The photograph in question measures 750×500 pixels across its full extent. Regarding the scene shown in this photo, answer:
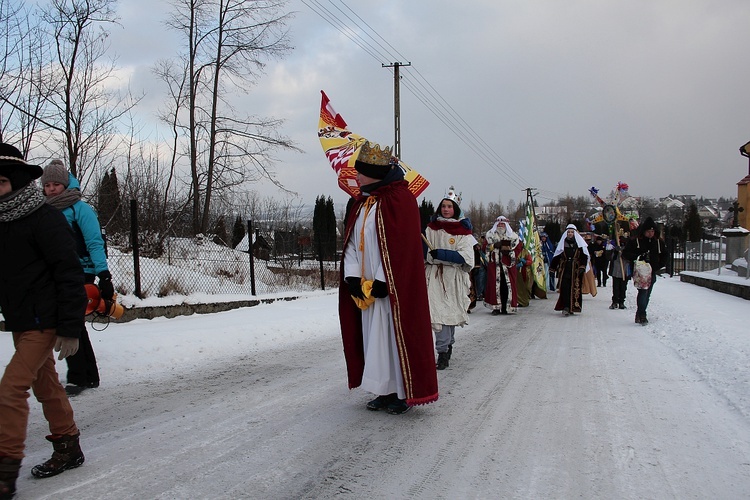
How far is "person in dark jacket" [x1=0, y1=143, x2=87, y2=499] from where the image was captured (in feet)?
10.2

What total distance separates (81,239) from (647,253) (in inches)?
373

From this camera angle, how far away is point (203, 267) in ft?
43.6

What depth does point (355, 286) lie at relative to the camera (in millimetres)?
4535

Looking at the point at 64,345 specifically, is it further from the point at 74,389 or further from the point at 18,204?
the point at 74,389

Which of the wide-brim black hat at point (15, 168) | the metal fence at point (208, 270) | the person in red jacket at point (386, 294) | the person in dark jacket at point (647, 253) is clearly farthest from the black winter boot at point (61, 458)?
the person in dark jacket at point (647, 253)

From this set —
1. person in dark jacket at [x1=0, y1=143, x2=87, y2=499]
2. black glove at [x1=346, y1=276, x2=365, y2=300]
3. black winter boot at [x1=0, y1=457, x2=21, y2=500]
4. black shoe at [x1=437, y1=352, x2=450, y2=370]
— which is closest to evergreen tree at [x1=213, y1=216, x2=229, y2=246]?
black shoe at [x1=437, y1=352, x2=450, y2=370]

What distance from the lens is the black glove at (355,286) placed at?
4504 millimetres

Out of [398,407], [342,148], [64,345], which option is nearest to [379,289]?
[398,407]

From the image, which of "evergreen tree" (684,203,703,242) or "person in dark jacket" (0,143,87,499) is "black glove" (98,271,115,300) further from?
"evergreen tree" (684,203,703,242)

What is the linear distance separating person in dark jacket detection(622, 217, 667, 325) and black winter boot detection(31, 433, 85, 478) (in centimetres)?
945

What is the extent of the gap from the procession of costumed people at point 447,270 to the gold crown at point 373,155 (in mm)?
2030

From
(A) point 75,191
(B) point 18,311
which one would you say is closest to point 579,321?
(A) point 75,191

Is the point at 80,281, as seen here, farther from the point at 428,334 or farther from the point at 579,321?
the point at 579,321

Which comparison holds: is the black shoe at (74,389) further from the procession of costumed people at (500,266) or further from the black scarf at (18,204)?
the procession of costumed people at (500,266)
